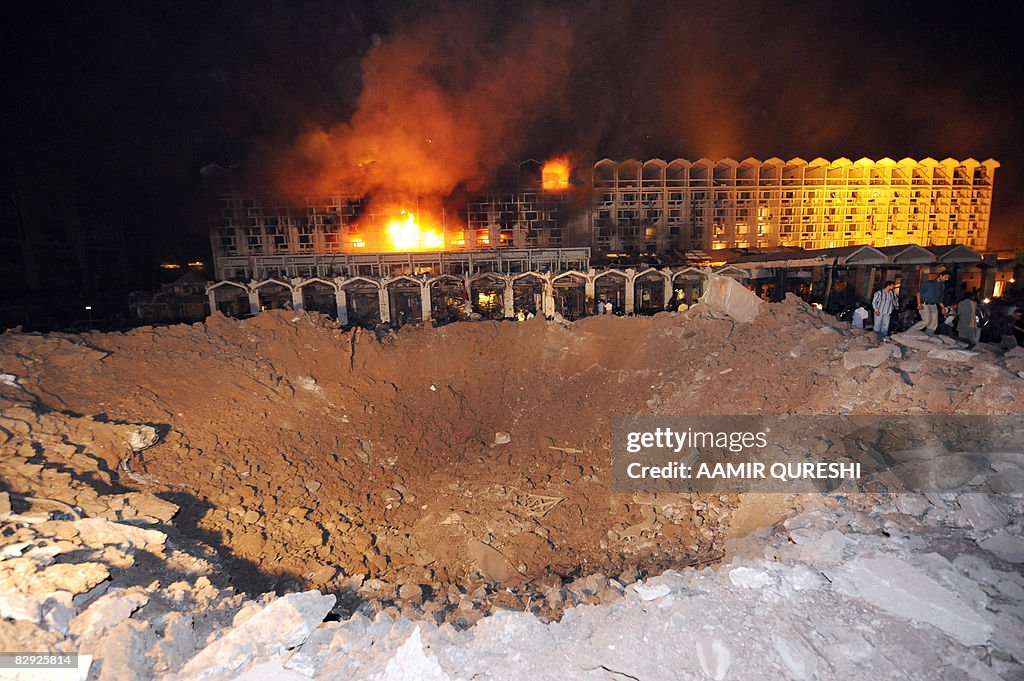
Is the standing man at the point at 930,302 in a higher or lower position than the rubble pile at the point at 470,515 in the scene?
higher

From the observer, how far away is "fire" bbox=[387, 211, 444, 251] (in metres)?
31.6

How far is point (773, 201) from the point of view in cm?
3369

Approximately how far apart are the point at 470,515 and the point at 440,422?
3.36 m

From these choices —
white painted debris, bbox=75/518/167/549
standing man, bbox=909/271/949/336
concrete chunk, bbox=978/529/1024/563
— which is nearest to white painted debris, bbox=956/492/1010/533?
concrete chunk, bbox=978/529/1024/563

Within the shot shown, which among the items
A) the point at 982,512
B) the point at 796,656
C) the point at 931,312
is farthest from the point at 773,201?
the point at 796,656

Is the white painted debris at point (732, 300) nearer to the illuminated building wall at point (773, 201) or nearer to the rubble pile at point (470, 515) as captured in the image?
the rubble pile at point (470, 515)

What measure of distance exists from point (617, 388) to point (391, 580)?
23.3 feet

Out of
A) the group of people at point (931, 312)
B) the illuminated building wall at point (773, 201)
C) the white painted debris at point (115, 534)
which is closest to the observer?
the white painted debris at point (115, 534)

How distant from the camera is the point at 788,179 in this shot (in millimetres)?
33625

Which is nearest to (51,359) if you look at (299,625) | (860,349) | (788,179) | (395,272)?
(299,625)

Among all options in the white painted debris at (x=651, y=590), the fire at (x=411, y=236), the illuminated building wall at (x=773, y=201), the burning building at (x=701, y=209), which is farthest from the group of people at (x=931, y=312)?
the fire at (x=411, y=236)

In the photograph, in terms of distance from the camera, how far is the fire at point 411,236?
104 feet

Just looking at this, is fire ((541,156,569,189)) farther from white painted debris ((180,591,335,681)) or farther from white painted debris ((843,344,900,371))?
white painted debris ((180,591,335,681))

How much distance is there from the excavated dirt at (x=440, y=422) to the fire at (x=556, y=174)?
21000 millimetres
